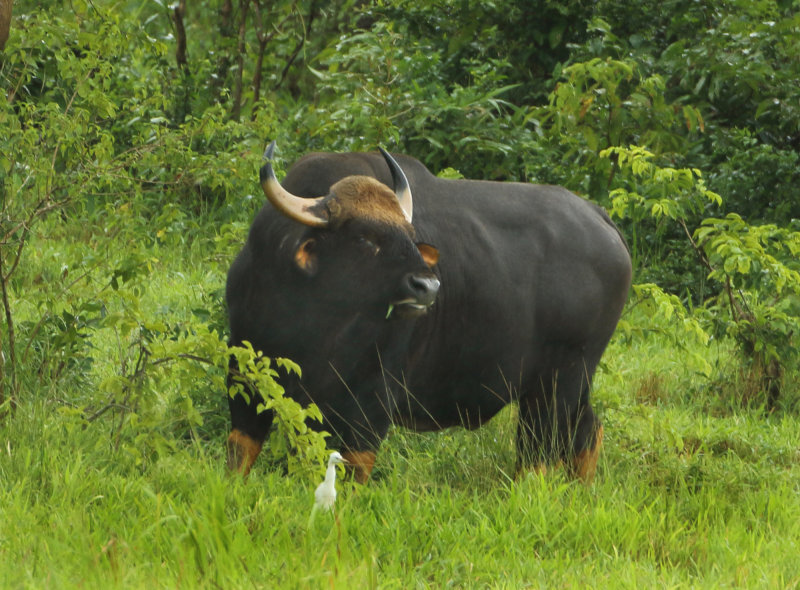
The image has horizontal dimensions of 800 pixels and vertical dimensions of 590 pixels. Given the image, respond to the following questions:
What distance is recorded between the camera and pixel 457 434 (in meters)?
5.62

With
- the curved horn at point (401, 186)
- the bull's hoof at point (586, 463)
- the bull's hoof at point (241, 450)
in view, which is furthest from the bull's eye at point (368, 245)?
the bull's hoof at point (586, 463)

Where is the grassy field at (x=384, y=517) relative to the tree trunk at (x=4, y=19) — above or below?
below

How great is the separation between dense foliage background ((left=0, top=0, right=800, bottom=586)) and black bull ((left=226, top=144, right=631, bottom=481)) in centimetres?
44

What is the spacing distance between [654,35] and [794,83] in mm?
1639

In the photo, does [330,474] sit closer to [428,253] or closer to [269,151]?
[428,253]

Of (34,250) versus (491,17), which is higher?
(491,17)

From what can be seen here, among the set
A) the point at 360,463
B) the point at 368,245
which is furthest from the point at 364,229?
the point at 360,463

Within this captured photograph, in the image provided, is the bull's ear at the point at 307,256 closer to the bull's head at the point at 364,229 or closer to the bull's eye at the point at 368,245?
the bull's head at the point at 364,229

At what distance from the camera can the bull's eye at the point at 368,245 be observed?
4.55m

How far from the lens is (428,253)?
15.5ft

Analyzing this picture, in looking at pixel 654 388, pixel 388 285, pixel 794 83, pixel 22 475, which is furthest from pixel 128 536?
pixel 794 83

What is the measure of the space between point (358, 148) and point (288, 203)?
3352mm

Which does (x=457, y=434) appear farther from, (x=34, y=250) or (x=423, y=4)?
(x=423, y=4)

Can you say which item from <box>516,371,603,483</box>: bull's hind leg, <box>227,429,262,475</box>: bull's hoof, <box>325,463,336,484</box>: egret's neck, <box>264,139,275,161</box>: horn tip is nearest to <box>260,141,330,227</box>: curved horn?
<box>264,139,275,161</box>: horn tip
